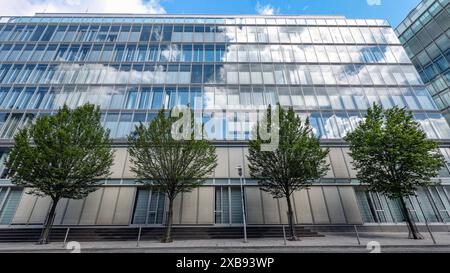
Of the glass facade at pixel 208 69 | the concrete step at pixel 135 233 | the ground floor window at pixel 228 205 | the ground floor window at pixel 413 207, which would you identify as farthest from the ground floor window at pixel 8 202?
the ground floor window at pixel 413 207

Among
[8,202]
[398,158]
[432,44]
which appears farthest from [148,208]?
[432,44]

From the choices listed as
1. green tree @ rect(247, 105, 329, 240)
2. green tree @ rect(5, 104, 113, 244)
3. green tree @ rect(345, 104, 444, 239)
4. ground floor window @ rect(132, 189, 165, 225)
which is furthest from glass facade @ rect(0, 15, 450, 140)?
ground floor window @ rect(132, 189, 165, 225)

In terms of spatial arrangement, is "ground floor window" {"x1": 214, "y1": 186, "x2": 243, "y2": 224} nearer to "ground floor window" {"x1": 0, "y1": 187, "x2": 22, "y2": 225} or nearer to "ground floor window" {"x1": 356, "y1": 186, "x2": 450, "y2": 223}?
"ground floor window" {"x1": 356, "y1": 186, "x2": 450, "y2": 223}

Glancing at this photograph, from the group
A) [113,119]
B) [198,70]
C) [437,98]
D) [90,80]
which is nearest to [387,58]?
[437,98]

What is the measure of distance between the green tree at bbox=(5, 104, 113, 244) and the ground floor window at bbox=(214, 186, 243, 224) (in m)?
9.84

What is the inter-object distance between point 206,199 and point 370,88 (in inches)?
946

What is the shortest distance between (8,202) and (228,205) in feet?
66.5

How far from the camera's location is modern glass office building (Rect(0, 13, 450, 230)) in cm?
1823

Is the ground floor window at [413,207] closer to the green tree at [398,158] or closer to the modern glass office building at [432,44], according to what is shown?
the green tree at [398,158]

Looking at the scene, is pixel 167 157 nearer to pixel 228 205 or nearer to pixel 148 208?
pixel 148 208

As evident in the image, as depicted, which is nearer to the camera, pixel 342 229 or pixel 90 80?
pixel 342 229

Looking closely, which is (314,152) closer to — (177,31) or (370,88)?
(370,88)

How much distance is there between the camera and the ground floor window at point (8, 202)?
17844 mm

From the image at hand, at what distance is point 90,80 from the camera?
987 inches
